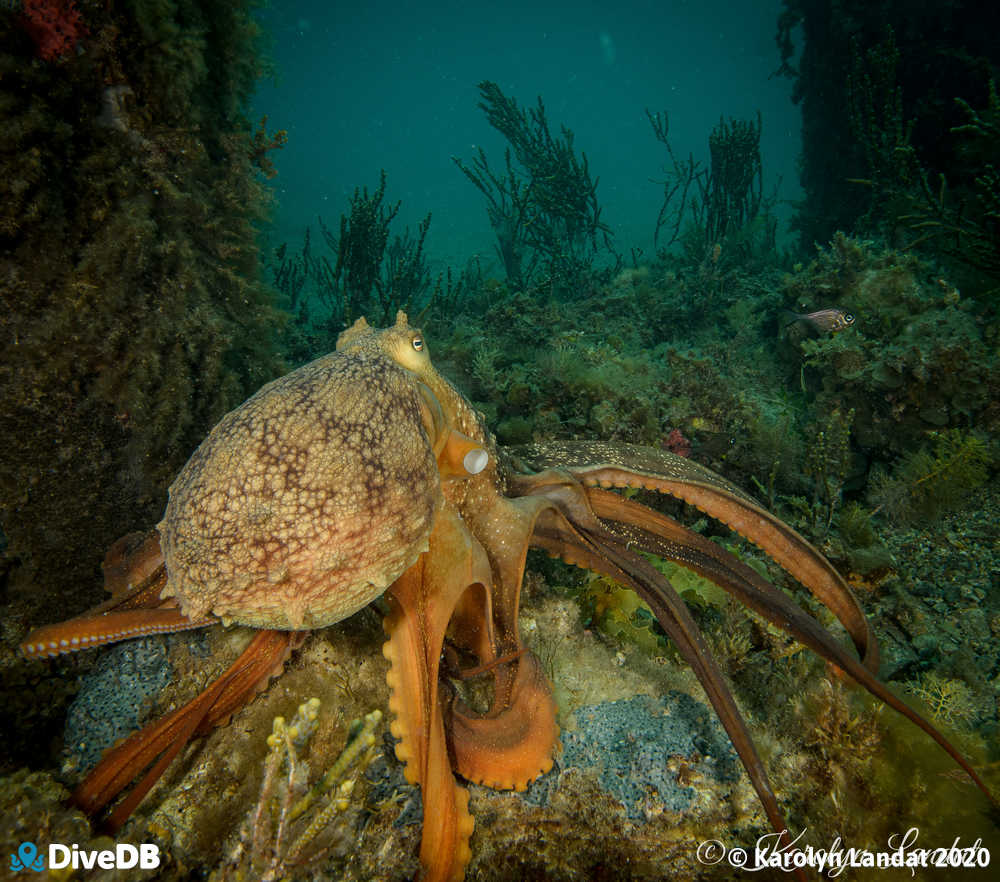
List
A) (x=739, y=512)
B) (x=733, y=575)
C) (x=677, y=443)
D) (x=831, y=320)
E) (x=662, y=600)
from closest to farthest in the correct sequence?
(x=662, y=600), (x=733, y=575), (x=739, y=512), (x=677, y=443), (x=831, y=320)

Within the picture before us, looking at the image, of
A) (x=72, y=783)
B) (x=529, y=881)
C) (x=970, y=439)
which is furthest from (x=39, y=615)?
(x=970, y=439)

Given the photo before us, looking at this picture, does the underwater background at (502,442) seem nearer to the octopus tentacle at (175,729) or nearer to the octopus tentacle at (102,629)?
the octopus tentacle at (175,729)

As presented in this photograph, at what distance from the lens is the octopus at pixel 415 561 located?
4.60 ft

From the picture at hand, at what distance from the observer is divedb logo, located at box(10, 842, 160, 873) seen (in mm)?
1431

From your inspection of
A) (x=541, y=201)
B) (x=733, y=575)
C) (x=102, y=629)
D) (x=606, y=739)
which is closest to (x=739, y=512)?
(x=733, y=575)

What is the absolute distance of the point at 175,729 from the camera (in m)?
1.75

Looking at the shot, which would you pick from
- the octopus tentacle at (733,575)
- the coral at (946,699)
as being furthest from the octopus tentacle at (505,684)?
the coral at (946,699)

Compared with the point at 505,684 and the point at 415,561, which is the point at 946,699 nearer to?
the point at 505,684

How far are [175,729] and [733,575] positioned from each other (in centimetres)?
242

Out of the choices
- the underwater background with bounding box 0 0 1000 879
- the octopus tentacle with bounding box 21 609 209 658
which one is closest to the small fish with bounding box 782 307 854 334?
the underwater background with bounding box 0 0 1000 879

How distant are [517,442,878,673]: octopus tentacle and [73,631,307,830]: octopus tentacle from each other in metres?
1.35

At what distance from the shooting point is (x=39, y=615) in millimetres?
2518

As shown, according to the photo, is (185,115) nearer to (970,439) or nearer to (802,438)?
(802,438)

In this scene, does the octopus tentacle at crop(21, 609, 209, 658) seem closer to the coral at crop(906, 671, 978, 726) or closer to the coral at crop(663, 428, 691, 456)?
the coral at crop(906, 671, 978, 726)
